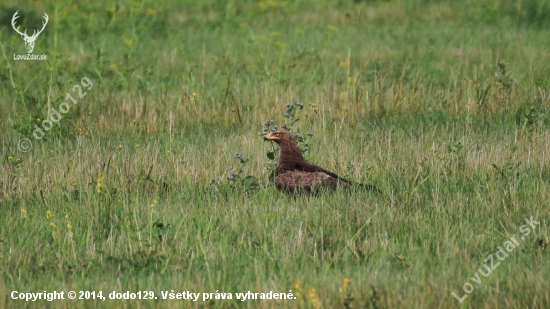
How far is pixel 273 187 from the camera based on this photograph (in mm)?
6215

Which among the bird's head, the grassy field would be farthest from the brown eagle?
the grassy field

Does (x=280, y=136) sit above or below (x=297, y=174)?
above

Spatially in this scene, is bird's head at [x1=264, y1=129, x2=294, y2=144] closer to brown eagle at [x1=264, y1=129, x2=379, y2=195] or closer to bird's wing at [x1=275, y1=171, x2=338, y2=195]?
brown eagle at [x1=264, y1=129, x2=379, y2=195]

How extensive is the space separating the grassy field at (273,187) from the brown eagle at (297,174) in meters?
0.13

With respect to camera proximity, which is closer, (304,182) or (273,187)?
(304,182)

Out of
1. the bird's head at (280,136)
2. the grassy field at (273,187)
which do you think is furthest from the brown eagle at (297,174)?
the grassy field at (273,187)

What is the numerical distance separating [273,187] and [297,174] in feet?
0.92

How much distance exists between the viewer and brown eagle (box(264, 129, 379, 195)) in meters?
5.87

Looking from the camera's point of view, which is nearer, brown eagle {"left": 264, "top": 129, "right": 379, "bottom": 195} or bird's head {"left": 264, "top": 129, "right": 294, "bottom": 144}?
brown eagle {"left": 264, "top": 129, "right": 379, "bottom": 195}

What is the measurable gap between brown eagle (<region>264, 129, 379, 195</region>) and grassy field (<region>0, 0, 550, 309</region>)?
0.42ft

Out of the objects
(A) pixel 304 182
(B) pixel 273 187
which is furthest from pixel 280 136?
(A) pixel 304 182

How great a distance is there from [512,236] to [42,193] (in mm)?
3325

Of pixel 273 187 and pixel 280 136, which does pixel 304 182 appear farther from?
pixel 280 136

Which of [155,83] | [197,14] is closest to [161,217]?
[155,83]
